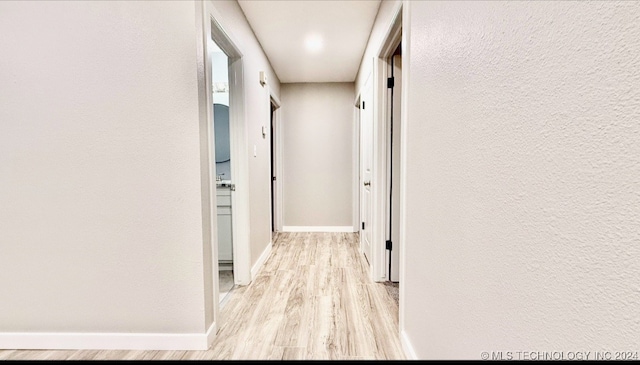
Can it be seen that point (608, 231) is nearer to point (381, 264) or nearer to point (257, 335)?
point (257, 335)

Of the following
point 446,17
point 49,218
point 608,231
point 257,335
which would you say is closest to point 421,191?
point 446,17

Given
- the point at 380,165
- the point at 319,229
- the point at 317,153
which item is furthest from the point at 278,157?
the point at 380,165

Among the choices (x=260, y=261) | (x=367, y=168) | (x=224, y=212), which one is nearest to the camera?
(x=224, y=212)

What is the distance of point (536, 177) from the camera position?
58 cm

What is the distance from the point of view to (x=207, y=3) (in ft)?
4.91

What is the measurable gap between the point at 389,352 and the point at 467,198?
1045 millimetres

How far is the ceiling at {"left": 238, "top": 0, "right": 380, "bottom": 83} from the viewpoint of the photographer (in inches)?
88.2

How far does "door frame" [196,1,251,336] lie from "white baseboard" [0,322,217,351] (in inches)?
6.2

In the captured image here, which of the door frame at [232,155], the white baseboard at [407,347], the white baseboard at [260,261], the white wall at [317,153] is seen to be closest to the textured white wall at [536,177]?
the white baseboard at [407,347]

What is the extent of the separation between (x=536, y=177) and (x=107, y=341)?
2.02m

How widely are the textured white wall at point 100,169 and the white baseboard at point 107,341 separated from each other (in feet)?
0.12

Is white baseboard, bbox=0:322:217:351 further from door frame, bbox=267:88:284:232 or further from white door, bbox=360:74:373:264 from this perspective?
door frame, bbox=267:88:284:232

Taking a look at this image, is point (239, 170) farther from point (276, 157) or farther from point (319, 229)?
point (319, 229)

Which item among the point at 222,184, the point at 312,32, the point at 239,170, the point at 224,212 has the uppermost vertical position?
the point at 312,32
